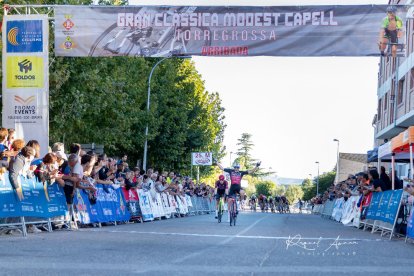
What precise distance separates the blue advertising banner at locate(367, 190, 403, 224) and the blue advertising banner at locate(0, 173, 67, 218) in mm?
7180

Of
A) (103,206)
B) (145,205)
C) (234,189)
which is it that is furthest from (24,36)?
(145,205)

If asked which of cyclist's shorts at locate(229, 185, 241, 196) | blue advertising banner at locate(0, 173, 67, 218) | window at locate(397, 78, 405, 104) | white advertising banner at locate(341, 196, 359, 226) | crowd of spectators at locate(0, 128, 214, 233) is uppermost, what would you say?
window at locate(397, 78, 405, 104)

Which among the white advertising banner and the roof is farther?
the roof

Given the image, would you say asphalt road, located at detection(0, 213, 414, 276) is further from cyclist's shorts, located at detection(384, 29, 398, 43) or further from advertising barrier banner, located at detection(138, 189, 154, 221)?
advertising barrier banner, located at detection(138, 189, 154, 221)

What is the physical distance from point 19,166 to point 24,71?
5.83m

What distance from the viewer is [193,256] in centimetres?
1097

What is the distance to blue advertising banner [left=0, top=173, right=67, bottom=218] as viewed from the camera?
587 inches

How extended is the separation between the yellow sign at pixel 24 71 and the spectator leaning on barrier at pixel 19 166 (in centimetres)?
520

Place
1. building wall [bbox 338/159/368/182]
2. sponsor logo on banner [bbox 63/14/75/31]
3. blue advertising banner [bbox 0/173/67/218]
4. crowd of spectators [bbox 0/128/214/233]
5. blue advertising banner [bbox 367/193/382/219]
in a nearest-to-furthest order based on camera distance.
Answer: blue advertising banner [bbox 0/173/67/218] < crowd of spectators [bbox 0/128/214/233] < blue advertising banner [bbox 367/193/382/219] < sponsor logo on banner [bbox 63/14/75/31] < building wall [bbox 338/159/368/182]

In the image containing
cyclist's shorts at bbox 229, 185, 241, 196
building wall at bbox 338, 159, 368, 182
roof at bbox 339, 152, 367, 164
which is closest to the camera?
cyclist's shorts at bbox 229, 185, 241, 196

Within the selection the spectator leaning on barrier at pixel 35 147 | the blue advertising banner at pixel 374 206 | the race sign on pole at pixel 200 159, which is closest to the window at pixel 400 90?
the blue advertising banner at pixel 374 206

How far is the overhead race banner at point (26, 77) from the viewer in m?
20.1

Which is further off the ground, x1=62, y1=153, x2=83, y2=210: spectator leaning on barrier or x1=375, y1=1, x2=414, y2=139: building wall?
x1=375, y1=1, x2=414, y2=139: building wall

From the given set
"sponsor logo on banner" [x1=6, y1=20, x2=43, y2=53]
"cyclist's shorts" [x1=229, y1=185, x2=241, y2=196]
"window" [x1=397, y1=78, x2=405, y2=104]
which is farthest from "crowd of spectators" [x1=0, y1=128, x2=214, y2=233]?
"window" [x1=397, y1=78, x2=405, y2=104]
